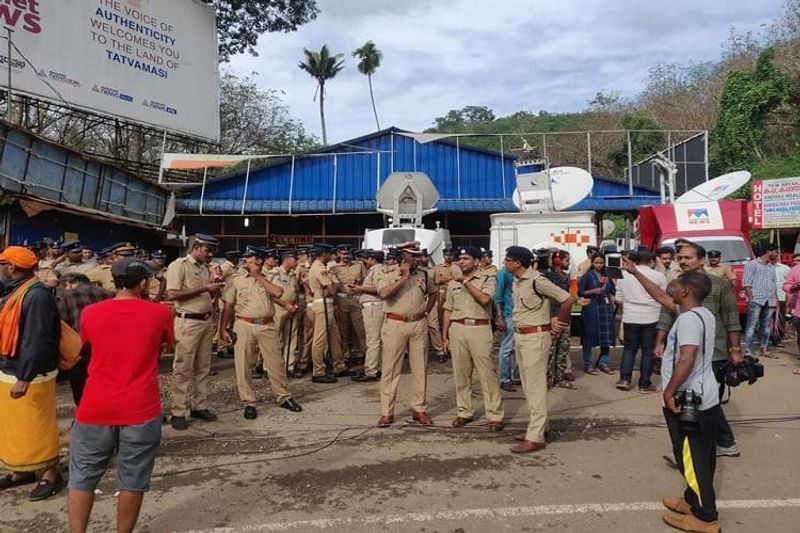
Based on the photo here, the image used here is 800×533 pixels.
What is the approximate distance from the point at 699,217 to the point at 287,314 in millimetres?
8093

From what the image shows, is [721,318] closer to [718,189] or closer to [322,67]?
[718,189]

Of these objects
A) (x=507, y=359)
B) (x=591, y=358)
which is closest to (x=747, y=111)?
(x=591, y=358)

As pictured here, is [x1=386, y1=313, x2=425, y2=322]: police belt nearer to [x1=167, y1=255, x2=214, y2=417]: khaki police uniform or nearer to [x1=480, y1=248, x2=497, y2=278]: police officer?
[x1=480, y1=248, x2=497, y2=278]: police officer

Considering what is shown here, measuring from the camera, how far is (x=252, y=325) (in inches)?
239

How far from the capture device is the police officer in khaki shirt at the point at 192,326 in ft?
18.7

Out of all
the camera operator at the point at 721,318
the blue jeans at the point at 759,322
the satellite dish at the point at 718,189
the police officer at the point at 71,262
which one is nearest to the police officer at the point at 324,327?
the police officer at the point at 71,262

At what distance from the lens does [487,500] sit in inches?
157

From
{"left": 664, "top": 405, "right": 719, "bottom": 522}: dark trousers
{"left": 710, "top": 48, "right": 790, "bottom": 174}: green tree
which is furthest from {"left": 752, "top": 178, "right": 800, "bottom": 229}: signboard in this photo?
{"left": 664, "top": 405, "right": 719, "bottom": 522}: dark trousers

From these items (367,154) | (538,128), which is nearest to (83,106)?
(367,154)

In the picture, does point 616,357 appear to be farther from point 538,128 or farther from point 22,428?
point 538,128

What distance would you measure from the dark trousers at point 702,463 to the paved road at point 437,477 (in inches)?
11.1

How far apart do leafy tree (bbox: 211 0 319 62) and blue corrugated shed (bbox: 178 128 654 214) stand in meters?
9.30

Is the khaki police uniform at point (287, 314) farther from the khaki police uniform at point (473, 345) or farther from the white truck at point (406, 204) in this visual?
the white truck at point (406, 204)

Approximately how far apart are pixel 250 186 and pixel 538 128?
35404 mm
